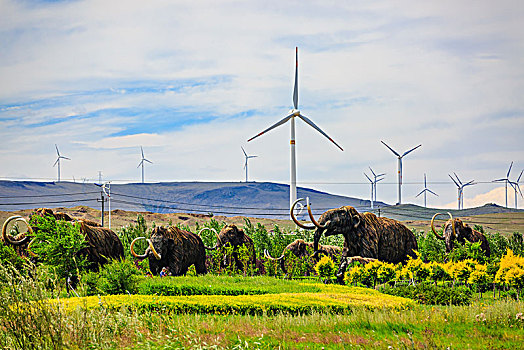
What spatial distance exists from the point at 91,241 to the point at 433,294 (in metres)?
12.0

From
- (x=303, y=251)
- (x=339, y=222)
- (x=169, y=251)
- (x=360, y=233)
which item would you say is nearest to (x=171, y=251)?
(x=169, y=251)

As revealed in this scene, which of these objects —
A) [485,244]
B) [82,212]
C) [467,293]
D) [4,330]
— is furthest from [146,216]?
[4,330]

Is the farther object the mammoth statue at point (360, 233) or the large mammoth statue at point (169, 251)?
the large mammoth statue at point (169, 251)

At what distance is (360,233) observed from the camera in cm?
2216

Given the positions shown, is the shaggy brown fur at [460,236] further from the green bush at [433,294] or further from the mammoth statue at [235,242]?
the mammoth statue at [235,242]

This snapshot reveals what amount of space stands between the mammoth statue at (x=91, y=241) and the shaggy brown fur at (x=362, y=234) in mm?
7827

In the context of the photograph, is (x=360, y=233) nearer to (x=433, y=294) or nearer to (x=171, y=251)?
(x=433, y=294)

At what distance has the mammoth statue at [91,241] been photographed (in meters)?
21.4

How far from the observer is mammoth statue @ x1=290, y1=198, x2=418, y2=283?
72.1 feet

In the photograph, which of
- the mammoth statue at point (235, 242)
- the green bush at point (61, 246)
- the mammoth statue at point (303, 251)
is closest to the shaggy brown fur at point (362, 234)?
the mammoth statue at point (303, 251)

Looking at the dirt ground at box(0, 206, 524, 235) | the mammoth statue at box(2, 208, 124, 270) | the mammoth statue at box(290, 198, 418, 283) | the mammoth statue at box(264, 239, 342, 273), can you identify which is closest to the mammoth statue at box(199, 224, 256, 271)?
the mammoth statue at box(264, 239, 342, 273)

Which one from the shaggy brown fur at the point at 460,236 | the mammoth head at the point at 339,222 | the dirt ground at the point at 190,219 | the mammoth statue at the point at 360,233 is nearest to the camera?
the mammoth statue at the point at 360,233

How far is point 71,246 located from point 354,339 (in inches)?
439

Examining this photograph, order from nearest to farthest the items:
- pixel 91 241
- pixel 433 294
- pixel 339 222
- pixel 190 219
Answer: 1. pixel 433 294
2. pixel 91 241
3. pixel 339 222
4. pixel 190 219
